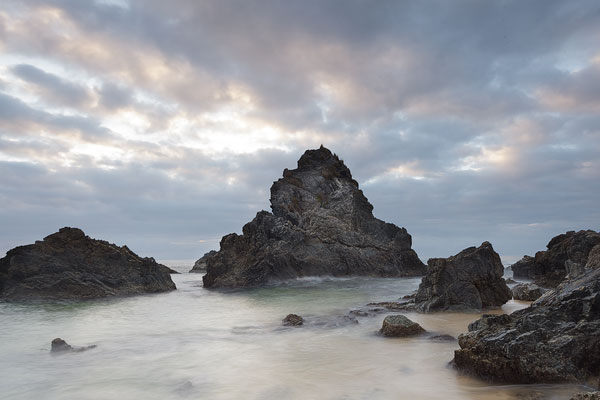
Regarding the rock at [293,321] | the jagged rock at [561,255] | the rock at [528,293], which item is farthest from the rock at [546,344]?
the jagged rock at [561,255]

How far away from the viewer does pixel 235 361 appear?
9773 millimetres

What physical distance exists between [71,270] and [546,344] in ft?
91.7

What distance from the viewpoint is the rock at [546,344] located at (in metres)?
6.45

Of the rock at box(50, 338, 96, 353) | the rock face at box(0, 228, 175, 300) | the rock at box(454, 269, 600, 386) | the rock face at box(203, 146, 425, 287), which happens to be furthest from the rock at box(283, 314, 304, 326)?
the rock face at box(203, 146, 425, 287)

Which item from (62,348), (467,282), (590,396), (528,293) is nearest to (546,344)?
(590,396)

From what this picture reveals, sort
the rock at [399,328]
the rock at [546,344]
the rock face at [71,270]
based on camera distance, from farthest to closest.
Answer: the rock face at [71,270] → the rock at [399,328] → the rock at [546,344]

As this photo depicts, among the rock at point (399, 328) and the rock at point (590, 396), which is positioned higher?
the rock at point (590, 396)

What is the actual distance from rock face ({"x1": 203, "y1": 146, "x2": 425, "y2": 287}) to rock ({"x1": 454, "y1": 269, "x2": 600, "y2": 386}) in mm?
29706

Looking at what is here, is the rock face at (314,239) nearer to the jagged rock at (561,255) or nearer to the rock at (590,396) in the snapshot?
the jagged rock at (561,255)

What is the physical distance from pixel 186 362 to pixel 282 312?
8775mm

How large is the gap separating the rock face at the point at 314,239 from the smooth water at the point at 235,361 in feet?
65.5

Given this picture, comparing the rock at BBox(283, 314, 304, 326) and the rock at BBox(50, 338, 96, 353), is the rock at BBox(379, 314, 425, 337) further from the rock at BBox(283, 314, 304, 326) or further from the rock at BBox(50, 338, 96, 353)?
the rock at BBox(50, 338, 96, 353)

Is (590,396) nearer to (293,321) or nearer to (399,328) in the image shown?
(399,328)

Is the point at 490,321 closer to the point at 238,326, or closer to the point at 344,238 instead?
the point at 238,326
